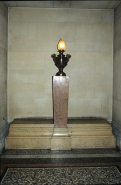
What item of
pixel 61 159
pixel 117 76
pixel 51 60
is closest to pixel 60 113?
pixel 61 159

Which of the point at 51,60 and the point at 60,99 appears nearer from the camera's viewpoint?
the point at 60,99

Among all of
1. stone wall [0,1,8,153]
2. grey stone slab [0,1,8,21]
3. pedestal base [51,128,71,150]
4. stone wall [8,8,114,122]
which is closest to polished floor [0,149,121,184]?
pedestal base [51,128,71,150]

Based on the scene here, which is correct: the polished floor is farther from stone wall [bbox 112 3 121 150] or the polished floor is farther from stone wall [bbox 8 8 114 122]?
stone wall [bbox 8 8 114 122]

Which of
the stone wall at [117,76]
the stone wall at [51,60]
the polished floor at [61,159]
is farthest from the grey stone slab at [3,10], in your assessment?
the polished floor at [61,159]

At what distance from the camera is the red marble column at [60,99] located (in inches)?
129

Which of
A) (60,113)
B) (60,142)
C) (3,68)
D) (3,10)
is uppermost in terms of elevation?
(3,10)

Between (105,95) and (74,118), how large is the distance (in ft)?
3.62

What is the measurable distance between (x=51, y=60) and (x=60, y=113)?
1562 mm

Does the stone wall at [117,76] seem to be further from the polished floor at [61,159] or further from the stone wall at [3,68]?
the stone wall at [3,68]

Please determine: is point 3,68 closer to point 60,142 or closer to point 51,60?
point 51,60

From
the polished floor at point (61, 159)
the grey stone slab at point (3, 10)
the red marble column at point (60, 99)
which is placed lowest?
the polished floor at point (61, 159)

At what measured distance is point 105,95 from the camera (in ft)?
13.5

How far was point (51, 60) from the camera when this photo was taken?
404 cm

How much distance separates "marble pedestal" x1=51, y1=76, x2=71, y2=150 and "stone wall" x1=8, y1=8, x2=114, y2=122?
779 millimetres
